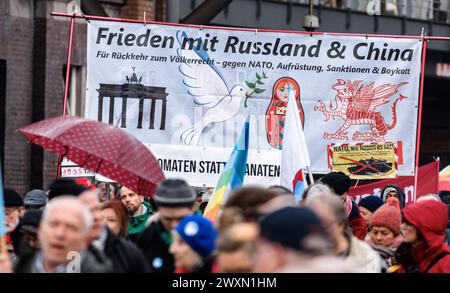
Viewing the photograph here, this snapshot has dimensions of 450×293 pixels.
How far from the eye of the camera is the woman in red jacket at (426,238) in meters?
8.15

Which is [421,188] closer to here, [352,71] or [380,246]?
[352,71]

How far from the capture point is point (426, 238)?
27.1ft

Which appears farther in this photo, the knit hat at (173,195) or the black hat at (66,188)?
the black hat at (66,188)

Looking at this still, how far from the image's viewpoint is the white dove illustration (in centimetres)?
1248

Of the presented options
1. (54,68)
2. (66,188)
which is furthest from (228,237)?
(54,68)

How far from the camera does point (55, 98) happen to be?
21219 millimetres

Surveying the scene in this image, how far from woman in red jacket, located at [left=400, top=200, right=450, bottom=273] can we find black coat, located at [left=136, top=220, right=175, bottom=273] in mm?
1575

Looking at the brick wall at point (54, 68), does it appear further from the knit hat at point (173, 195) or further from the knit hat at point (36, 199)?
the knit hat at point (173, 195)

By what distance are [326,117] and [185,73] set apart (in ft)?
4.41

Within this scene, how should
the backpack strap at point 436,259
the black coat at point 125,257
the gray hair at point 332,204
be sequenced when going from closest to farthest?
the black coat at point 125,257, the gray hair at point 332,204, the backpack strap at point 436,259

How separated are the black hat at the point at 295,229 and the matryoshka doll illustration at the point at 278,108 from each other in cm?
738

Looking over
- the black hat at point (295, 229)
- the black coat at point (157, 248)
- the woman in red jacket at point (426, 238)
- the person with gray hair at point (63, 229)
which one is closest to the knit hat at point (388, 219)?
the woman in red jacket at point (426, 238)

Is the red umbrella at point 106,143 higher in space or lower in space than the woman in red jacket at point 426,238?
higher
